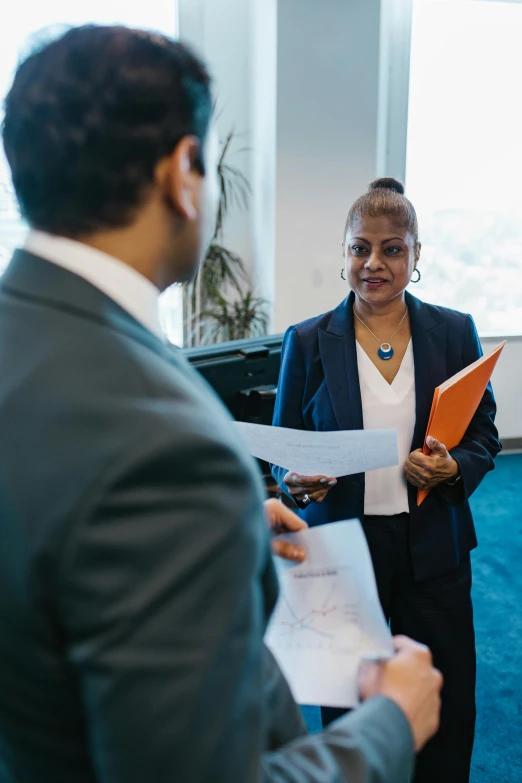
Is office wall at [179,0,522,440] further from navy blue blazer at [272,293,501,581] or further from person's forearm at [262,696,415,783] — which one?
person's forearm at [262,696,415,783]

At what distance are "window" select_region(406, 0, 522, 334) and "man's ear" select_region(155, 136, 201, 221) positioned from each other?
11.9 feet

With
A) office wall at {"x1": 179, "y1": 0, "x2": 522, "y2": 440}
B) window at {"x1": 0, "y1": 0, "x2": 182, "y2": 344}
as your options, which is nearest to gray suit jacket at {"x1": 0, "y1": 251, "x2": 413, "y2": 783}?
window at {"x1": 0, "y1": 0, "x2": 182, "y2": 344}

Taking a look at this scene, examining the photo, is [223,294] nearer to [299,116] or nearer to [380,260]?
[299,116]

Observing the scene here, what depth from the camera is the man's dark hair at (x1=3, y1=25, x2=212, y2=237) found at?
1.61 feet

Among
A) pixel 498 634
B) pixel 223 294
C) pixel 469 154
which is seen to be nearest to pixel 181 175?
pixel 498 634

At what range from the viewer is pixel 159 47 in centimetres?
52

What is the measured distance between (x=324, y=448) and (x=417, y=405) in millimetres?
333

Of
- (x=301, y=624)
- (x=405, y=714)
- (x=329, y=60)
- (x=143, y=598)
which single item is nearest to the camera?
(x=143, y=598)

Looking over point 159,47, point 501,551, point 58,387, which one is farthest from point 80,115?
point 501,551

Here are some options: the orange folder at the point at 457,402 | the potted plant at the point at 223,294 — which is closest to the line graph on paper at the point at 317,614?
the orange folder at the point at 457,402

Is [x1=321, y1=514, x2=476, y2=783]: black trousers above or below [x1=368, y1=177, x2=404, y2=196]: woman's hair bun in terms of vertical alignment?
below

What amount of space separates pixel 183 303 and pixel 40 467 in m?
3.56

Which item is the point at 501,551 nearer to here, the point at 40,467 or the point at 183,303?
the point at 183,303

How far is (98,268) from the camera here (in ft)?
1.70
